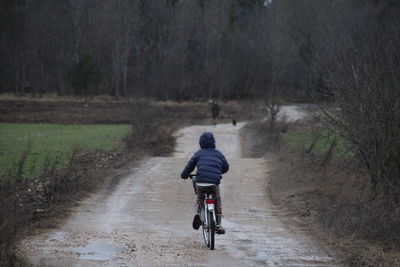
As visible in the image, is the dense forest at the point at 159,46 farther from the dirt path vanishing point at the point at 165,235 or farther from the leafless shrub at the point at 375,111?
the leafless shrub at the point at 375,111

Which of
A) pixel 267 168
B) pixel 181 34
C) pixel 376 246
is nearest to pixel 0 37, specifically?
pixel 181 34

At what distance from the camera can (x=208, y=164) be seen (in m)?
11.4

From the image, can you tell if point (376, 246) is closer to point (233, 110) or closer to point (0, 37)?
point (233, 110)

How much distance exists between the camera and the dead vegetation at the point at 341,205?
11320 mm

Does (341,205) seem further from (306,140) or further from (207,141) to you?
(306,140)

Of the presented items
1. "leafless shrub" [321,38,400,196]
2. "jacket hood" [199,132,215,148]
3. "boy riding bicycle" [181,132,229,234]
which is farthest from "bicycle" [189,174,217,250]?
"leafless shrub" [321,38,400,196]

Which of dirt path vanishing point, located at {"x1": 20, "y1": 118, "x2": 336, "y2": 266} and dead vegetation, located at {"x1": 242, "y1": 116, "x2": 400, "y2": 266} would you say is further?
dead vegetation, located at {"x1": 242, "y1": 116, "x2": 400, "y2": 266}

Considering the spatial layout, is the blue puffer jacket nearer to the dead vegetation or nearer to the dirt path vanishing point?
the dirt path vanishing point

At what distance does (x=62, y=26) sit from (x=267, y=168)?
64164 mm

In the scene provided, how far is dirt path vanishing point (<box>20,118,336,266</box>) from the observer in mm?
9953

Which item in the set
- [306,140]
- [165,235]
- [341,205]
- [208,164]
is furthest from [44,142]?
[208,164]

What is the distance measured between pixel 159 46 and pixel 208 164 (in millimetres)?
74721

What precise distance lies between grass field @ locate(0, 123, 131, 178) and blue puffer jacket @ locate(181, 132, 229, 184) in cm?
939

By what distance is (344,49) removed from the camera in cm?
1820
